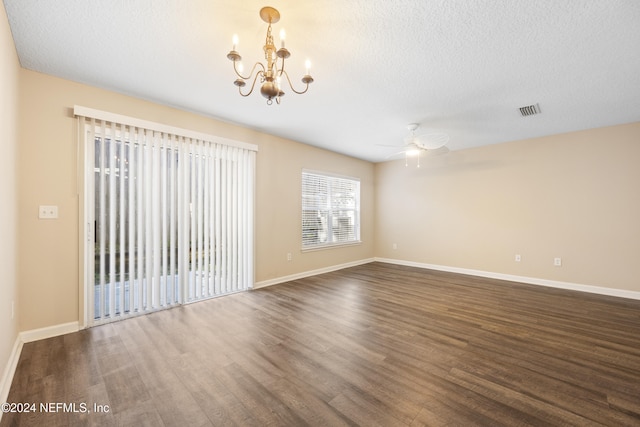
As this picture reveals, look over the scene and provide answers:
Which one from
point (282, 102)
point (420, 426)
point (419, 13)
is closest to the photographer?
point (420, 426)

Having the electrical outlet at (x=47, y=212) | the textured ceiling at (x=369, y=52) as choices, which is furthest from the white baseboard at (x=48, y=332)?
the textured ceiling at (x=369, y=52)

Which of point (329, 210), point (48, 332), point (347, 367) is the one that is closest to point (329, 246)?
point (329, 210)

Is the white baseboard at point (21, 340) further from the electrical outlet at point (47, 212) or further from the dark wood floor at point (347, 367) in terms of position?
the electrical outlet at point (47, 212)

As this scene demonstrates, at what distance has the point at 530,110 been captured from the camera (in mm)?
3373

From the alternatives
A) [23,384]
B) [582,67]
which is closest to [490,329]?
[582,67]

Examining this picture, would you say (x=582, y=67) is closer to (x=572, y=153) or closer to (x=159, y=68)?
(x=572, y=153)

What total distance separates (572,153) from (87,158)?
6.80m

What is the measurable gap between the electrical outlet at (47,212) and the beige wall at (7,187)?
253 mm

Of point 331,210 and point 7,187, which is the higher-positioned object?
point 7,187

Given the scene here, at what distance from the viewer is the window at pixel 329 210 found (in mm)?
5254

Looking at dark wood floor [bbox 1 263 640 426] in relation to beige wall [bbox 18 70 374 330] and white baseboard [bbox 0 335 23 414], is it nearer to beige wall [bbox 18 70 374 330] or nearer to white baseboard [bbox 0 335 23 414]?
white baseboard [bbox 0 335 23 414]

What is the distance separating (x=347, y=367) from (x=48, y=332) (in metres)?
2.91

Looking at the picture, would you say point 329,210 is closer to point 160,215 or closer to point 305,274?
point 305,274

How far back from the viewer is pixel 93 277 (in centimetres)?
279
